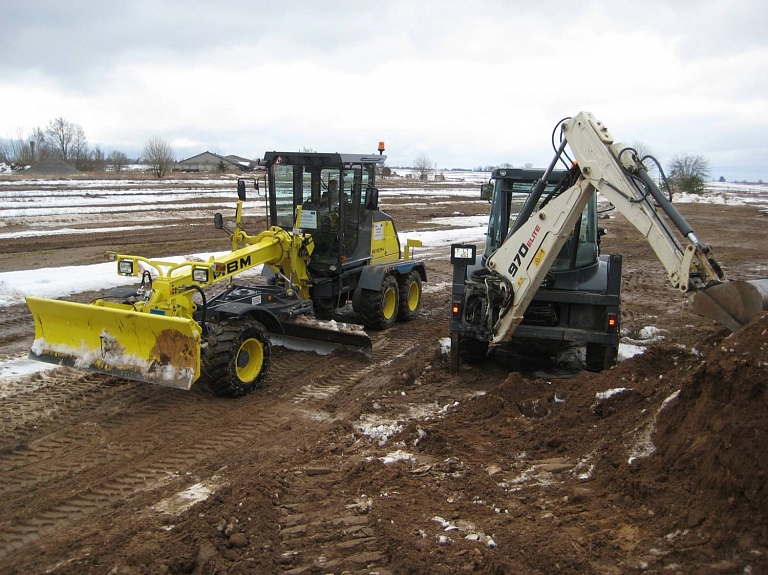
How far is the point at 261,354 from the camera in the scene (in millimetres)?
7039

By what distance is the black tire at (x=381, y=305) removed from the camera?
30.9 feet

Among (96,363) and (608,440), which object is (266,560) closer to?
(608,440)

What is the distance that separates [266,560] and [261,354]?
345 centimetres

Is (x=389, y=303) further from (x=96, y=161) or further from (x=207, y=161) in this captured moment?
(x=207, y=161)

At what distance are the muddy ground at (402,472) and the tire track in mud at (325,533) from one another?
0.04ft

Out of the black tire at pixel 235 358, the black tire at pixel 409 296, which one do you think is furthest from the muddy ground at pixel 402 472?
the black tire at pixel 409 296

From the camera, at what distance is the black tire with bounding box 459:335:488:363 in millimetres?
7676

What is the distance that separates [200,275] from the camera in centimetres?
682

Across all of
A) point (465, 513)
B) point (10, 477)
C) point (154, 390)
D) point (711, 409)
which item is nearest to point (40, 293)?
point (154, 390)

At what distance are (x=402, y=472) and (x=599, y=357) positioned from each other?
321cm

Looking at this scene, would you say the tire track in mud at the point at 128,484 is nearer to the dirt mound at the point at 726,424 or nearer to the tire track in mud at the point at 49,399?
the tire track in mud at the point at 49,399

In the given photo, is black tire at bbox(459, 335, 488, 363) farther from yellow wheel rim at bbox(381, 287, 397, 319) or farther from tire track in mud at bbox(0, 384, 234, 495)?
tire track in mud at bbox(0, 384, 234, 495)

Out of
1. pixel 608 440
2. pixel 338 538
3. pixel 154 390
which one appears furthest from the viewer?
pixel 154 390

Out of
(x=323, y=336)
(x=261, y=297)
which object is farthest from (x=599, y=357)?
(x=261, y=297)
